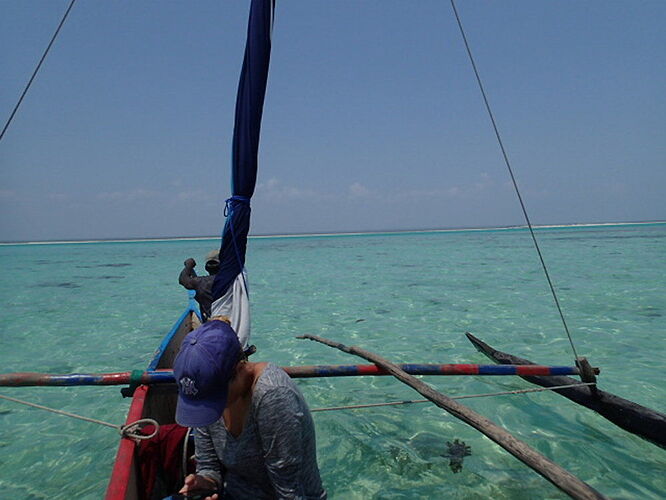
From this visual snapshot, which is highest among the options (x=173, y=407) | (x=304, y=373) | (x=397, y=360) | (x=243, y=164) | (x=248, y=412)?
(x=243, y=164)

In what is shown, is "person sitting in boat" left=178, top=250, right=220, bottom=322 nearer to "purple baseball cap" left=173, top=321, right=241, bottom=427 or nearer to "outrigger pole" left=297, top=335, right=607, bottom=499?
"outrigger pole" left=297, top=335, right=607, bottom=499

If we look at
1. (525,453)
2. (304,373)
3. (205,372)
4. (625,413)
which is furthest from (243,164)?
(625,413)

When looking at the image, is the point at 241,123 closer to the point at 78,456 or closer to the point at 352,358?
the point at 78,456

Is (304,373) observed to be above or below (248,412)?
below

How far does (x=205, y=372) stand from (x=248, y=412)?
1.06 ft

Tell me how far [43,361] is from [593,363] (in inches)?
430

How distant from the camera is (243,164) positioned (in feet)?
13.0

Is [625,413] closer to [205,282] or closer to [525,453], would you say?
[525,453]

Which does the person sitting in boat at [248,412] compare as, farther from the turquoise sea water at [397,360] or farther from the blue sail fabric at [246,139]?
the turquoise sea water at [397,360]

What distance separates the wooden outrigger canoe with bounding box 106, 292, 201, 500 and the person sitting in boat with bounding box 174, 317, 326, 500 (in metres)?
0.75

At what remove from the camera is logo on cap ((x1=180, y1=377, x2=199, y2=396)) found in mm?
1713

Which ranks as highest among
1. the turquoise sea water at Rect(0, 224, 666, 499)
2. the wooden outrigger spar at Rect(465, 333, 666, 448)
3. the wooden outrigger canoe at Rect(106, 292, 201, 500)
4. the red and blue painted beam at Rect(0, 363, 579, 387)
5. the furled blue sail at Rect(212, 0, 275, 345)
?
the furled blue sail at Rect(212, 0, 275, 345)

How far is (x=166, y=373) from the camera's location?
337 centimetres

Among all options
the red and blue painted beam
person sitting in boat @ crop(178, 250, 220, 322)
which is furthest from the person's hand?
person sitting in boat @ crop(178, 250, 220, 322)
